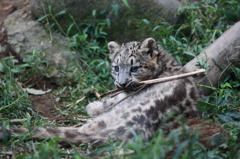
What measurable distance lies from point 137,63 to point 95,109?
52.8 inches

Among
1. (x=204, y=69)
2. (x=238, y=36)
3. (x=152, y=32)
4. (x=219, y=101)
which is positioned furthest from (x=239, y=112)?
(x=152, y=32)

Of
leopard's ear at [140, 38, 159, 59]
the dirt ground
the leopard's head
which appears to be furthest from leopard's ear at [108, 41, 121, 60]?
the dirt ground

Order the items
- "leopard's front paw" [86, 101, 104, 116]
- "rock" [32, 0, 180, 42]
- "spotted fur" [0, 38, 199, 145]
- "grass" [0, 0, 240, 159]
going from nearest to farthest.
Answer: "spotted fur" [0, 38, 199, 145]
"grass" [0, 0, 240, 159]
"leopard's front paw" [86, 101, 104, 116]
"rock" [32, 0, 180, 42]

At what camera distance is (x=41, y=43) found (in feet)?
27.4

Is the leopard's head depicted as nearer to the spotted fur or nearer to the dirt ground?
the spotted fur

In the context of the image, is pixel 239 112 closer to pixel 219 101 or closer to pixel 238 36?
pixel 219 101

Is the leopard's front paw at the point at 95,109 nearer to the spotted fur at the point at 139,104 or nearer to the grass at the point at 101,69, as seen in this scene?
the spotted fur at the point at 139,104

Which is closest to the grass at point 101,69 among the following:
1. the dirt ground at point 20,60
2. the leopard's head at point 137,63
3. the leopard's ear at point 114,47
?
the dirt ground at point 20,60

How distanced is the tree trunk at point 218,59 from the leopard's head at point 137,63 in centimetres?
74

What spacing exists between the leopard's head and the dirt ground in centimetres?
175

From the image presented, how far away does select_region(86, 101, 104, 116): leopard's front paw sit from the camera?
6526mm

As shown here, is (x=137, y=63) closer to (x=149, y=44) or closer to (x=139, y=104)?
(x=149, y=44)

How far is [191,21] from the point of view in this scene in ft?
27.5

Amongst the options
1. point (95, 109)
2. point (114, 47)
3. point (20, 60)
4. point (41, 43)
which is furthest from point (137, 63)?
point (20, 60)
